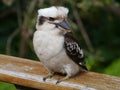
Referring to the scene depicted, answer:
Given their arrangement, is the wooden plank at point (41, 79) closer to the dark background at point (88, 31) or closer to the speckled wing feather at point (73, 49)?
the speckled wing feather at point (73, 49)

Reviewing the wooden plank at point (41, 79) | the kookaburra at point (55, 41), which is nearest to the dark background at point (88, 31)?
the kookaburra at point (55, 41)

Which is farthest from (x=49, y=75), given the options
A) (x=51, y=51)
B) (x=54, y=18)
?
(x=54, y=18)

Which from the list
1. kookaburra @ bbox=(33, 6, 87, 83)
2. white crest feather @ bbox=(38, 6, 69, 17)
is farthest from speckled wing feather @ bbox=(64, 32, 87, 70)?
white crest feather @ bbox=(38, 6, 69, 17)

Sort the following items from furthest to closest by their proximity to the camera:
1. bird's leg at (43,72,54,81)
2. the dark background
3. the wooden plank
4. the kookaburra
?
the dark background
the kookaburra
bird's leg at (43,72,54,81)
the wooden plank

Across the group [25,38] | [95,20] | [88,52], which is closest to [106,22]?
[95,20]

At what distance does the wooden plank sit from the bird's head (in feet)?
0.68

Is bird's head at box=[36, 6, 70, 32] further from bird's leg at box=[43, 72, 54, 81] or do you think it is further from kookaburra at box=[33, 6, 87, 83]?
bird's leg at box=[43, 72, 54, 81]

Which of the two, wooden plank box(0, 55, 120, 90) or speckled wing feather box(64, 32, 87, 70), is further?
speckled wing feather box(64, 32, 87, 70)

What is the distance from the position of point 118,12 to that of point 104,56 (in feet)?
1.73

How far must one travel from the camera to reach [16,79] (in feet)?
7.54

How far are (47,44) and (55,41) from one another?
0.04 meters

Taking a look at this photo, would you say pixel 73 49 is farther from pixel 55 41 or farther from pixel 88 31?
pixel 88 31

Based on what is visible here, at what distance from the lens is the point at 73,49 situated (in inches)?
104

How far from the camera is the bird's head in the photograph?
98.2 inches
